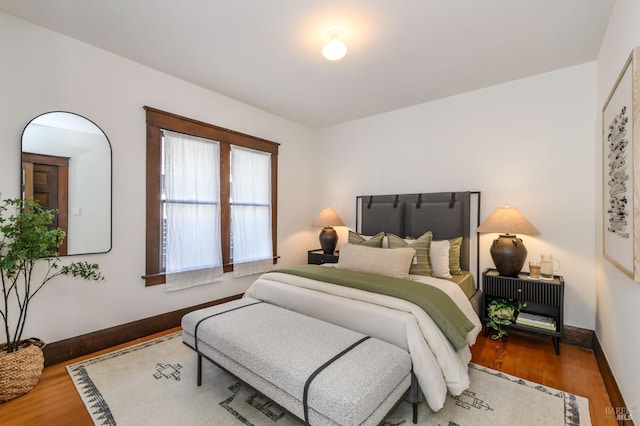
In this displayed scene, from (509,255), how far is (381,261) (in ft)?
4.21

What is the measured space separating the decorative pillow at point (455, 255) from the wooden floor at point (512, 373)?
718mm

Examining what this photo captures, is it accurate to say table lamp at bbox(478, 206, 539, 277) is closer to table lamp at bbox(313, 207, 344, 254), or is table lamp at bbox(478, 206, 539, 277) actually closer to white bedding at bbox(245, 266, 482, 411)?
white bedding at bbox(245, 266, 482, 411)

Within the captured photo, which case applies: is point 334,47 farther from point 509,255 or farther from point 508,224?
point 509,255

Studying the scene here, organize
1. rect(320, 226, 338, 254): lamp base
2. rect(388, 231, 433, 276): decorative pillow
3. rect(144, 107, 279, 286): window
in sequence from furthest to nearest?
rect(320, 226, 338, 254): lamp base
rect(144, 107, 279, 286): window
rect(388, 231, 433, 276): decorative pillow

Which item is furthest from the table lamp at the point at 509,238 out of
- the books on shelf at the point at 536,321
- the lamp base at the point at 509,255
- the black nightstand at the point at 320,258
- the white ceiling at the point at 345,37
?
the black nightstand at the point at 320,258

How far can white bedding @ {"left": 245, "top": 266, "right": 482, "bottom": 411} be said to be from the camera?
5.76ft

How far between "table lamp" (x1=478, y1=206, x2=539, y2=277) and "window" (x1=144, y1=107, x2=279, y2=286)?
2.79 metres

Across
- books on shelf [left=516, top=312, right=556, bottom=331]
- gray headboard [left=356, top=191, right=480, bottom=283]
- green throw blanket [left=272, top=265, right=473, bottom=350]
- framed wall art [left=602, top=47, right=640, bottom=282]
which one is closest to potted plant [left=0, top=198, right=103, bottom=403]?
green throw blanket [left=272, top=265, right=473, bottom=350]

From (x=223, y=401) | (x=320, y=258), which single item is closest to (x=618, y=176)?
(x=223, y=401)

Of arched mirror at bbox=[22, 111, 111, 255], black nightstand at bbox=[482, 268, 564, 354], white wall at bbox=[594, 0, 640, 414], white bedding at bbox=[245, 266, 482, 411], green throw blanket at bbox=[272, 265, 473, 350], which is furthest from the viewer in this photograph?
black nightstand at bbox=[482, 268, 564, 354]

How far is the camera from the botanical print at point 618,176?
1.62m

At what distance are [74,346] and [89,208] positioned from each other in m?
1.21

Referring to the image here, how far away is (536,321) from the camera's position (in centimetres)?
273

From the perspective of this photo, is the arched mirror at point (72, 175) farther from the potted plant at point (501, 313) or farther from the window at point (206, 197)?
the potted plant at point (501, 313)
